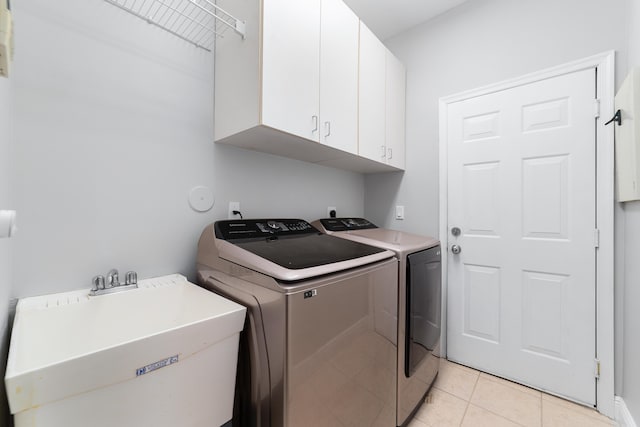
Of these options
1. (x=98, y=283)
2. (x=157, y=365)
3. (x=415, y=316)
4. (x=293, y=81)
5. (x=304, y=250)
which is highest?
(x=293, y=81)

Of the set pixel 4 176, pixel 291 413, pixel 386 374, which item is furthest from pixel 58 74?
pixel 386 374

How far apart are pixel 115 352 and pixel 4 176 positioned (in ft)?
2.35

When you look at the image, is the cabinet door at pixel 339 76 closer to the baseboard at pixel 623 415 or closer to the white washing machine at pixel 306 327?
the white washing machine at pixel 306 327

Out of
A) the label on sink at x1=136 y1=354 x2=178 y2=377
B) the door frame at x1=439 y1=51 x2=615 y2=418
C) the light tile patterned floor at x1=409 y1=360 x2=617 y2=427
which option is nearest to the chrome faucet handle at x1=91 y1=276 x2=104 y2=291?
the label on sink at x1=136 y1=354 x2=178 y2=377

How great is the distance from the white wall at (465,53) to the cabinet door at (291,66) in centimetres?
122

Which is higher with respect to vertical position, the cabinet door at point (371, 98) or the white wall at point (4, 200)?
the cabinet door at point (371, 98)

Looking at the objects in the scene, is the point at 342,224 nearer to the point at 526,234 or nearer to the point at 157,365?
the point at 526,234

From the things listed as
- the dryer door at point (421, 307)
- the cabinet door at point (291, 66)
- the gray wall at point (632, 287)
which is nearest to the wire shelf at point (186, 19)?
the cabinet door at point (291, 66)

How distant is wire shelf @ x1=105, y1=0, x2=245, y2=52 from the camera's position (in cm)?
117

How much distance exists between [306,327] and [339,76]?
141cm

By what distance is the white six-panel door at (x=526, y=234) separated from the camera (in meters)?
1.60

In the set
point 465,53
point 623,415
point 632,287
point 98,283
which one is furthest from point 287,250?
point 465,53

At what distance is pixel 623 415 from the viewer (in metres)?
1.38

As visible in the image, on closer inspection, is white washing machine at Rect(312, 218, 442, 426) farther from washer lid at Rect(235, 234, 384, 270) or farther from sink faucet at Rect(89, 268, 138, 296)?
sink faucet at Rect(89, 268, 138, 296)
